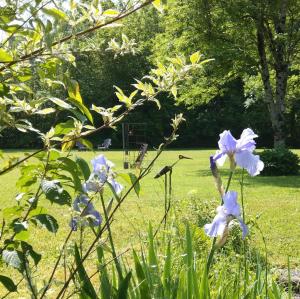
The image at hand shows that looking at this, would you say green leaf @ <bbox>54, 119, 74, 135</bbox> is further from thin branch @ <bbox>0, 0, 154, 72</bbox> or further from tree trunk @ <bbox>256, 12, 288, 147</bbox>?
tree trunk @ <bbox>256, 12, 288, 147</bbox>

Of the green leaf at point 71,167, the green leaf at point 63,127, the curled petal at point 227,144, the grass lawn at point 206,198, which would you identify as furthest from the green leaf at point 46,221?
the grass lawn at point 206,198

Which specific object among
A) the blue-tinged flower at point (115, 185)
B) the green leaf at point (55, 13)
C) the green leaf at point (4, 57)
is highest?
the green leaf at point (55, 13)

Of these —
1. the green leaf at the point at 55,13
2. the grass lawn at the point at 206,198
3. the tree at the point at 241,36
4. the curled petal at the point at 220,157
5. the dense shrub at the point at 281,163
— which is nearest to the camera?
the green leaf at the point at 55,13

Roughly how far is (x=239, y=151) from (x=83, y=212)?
488mm

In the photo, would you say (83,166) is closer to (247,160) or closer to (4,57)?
(4,57)

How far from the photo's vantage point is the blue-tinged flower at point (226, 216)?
143cm

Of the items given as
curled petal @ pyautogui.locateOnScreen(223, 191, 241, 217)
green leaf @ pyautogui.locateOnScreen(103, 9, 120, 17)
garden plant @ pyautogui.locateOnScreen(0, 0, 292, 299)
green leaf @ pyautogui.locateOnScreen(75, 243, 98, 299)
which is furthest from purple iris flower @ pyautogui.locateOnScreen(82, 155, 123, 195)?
green leaf @ pyautogui.locateOnScreen(103, 9, 120, 17)

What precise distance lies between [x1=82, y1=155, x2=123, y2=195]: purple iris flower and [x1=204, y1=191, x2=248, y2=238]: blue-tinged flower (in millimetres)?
331

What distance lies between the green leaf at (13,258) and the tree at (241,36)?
1393 centimetres

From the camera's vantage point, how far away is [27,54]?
131 centimetres

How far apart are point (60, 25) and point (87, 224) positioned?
0.63m

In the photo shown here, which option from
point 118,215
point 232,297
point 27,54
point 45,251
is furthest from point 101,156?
point 118,215

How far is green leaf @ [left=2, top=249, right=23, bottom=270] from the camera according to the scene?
4.56 feet

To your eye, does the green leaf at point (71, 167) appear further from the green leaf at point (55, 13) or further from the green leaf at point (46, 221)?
the green leaf at point (55, 13)
